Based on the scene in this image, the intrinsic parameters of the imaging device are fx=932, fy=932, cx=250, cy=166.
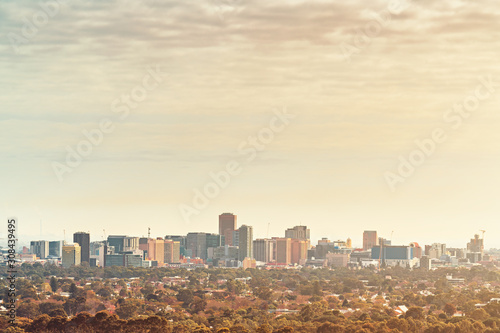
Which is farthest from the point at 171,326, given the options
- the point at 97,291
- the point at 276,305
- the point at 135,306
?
the point at 97,291

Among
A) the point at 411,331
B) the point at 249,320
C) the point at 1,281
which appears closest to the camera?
the point at 411,331

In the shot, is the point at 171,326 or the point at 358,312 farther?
the point at 358,312

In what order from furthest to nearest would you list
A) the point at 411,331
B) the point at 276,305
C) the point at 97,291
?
1. the point at 97,291
2. the point at 276,305
3. the point at 411,331

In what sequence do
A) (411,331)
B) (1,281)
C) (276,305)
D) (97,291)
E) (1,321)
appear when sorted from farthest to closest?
1. (1,281)
2. (97,291)
3. (276,305)
4. (411,331)
5. (1,321)

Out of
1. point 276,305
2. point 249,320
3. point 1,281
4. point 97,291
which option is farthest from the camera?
point 1,281

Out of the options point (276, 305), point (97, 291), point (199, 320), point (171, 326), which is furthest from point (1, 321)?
point (97, 291)

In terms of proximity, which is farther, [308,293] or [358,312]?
[308,293]

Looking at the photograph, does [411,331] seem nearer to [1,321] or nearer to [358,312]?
[358,312]

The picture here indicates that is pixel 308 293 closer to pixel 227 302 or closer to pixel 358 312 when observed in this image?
pixel 227 302
